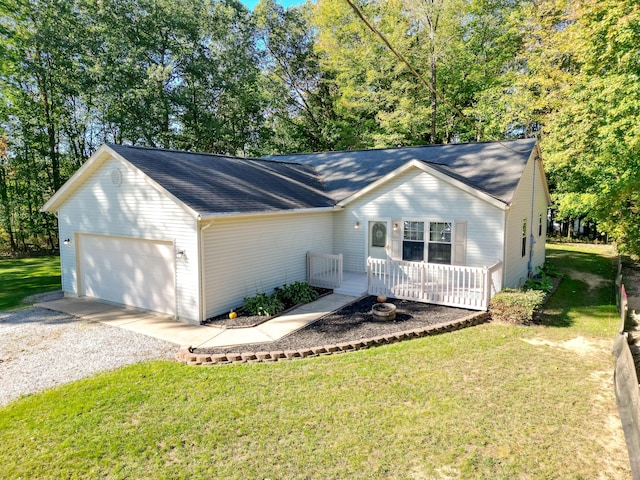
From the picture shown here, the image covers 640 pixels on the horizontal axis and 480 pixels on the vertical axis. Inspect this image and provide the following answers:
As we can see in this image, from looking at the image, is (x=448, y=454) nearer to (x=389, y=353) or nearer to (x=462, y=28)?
(x=389, y=353)

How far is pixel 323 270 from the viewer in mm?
12719

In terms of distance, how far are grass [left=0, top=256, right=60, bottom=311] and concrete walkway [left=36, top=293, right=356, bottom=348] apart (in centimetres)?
195

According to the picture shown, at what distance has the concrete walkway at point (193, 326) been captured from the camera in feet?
27.5

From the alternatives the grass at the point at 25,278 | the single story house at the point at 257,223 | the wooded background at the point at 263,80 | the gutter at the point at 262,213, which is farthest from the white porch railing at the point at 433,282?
the grass at the point at 25,278

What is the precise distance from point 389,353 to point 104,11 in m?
27.9

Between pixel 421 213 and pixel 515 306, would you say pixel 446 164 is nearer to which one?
pixel 421 213

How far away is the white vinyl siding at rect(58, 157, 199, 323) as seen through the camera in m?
9.43

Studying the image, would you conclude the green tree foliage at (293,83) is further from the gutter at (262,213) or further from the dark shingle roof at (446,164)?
the gutter at (262,213)

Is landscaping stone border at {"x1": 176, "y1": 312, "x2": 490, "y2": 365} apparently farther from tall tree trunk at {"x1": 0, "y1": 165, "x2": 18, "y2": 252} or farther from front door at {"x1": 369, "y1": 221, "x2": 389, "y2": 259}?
tall tree trunk at {"x1": 0, "y1": 165, "x2": 18, "y2": 252}

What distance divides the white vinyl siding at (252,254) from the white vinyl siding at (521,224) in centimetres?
607

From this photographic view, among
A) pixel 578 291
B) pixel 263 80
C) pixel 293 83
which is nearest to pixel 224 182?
pixel 578 291

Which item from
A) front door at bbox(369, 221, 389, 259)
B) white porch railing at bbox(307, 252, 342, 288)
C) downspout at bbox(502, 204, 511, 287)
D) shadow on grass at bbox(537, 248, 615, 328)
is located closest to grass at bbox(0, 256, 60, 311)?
white porch railing at bbox(307, 252, 342, 288)

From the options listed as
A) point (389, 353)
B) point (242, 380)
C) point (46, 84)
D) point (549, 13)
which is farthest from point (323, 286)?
point (46, 84)

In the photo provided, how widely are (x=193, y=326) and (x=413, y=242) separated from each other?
719 centimetres
